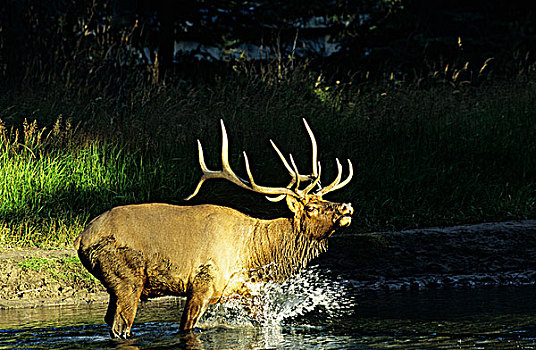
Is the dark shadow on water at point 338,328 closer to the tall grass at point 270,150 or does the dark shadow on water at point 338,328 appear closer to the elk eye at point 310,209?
the elk eye at point 310,209

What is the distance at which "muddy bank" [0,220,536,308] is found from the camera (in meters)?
7.49

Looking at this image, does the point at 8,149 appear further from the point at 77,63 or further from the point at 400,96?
the point at 400,96

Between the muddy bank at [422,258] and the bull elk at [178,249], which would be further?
the muddy bank at [422,258]

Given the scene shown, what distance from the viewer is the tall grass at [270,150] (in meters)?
8.88

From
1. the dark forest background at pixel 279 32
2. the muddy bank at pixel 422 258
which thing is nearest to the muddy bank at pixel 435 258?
the muddy bank at pixel 422 258

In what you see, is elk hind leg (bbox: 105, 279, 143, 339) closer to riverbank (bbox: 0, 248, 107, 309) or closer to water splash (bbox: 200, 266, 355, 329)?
water splash (bbox: 200, 266, 355, 329)

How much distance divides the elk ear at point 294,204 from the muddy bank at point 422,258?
2388 millimetres

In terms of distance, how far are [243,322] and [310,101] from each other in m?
5.85

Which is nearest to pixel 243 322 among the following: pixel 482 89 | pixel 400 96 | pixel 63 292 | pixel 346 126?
pixel 63 292

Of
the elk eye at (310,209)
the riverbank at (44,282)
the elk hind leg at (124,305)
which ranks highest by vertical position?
the elk eye at (310,209)

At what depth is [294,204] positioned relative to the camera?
5492 millimetres

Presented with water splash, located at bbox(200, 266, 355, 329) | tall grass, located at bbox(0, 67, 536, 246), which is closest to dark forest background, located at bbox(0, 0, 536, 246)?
tall grass, located at bbox(0, 67, 536, 246)

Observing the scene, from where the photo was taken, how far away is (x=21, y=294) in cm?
712

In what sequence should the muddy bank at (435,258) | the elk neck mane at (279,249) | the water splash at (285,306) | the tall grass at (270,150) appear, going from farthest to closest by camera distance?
the tall grass at (270,150)
the muddy bank at (435,258)
the water splash at (285,306)
the elk neck mane at (279,249)
